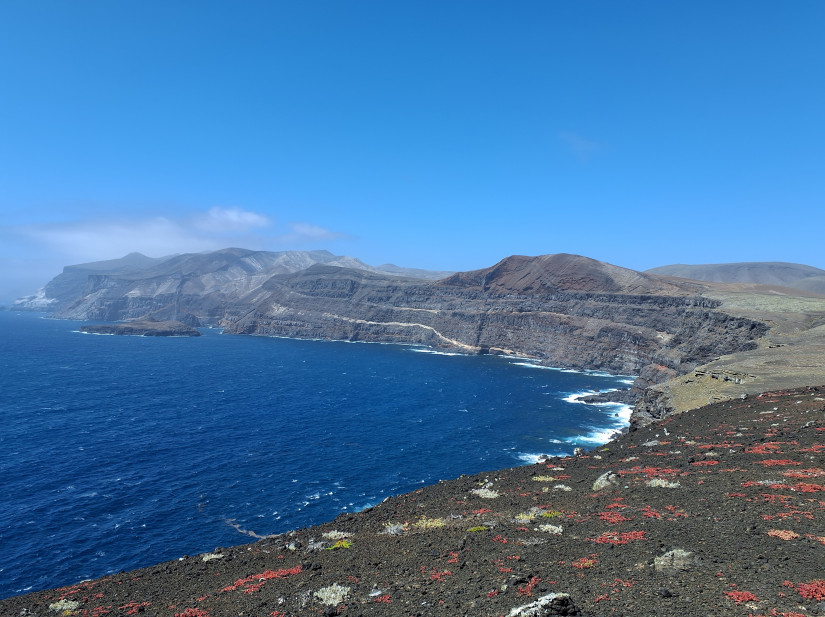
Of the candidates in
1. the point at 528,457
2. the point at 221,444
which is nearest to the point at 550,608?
the point at 528,457

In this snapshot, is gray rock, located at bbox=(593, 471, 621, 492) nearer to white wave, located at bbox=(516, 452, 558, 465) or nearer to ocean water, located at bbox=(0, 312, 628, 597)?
ocean water, located at bbox=(0, 312, 628, 597)

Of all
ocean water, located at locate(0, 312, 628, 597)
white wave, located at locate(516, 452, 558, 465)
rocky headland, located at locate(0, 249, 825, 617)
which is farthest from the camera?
white wave, located at locate(516, 452, 558, 465)

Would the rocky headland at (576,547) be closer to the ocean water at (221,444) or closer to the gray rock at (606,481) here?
the gray rock at (606,481)

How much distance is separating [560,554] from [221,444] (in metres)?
64.5

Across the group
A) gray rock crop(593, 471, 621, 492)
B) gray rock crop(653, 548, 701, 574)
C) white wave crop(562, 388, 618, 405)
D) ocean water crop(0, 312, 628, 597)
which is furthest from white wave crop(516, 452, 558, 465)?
gray rock crop(653, 548, 701, 574)

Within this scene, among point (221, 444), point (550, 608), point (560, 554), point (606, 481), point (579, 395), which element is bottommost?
point (221, 444)

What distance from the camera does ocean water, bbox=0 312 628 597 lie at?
44.1m

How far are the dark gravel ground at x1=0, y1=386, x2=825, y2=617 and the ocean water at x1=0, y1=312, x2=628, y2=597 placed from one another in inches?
865

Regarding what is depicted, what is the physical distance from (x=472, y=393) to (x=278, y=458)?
196 feet

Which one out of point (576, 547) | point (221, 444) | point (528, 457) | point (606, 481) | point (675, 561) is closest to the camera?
point (675, 561)

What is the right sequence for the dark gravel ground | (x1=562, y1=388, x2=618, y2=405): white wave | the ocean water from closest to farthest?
the dark gravel ground → the ocean water → (x1=562, y1=388, x2=618, y2=405): white wave

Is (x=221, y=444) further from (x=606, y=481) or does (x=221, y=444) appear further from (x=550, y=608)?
(x=550, y=608)

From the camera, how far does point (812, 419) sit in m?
33.9

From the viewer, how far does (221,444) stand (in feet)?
230
